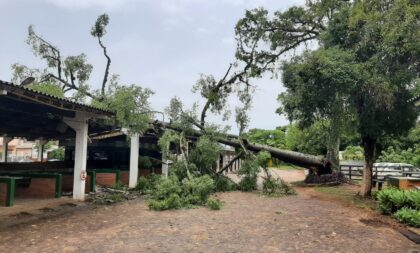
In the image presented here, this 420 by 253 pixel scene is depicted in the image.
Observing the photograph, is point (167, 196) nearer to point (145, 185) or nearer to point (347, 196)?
point (145, 185)

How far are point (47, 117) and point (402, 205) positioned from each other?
40.5ft

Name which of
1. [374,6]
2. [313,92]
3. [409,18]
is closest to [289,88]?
[313,92]

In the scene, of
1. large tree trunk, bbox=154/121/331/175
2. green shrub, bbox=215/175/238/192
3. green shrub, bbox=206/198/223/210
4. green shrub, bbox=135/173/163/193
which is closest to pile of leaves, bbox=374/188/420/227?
green shrub, bbox=206/198/223/210

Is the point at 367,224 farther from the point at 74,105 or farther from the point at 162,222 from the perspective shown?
the point at 74,105

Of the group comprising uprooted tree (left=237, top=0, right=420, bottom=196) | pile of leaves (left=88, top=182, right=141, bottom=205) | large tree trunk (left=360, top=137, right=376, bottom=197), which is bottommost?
pile of leaves (left=88, top=182, right=141, bottom=205)

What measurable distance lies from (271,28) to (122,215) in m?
13.0

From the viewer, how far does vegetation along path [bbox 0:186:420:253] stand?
7340 mm

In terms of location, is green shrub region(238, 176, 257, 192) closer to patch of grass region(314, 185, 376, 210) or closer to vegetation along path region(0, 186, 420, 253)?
patch of grass region(314, 185, 376, 210)

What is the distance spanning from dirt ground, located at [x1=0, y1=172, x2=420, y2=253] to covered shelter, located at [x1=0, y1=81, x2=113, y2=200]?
187cm

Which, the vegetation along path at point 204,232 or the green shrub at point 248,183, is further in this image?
the green shrub at point 248,183

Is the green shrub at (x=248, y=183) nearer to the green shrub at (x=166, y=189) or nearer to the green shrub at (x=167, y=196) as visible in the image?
the green shrub at (x=167, y=196)

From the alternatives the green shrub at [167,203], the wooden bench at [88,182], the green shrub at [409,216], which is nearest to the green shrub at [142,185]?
the wooden bench at [88,182]

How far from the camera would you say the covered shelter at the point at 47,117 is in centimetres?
973

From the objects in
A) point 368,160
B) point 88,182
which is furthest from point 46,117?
point 368,160
